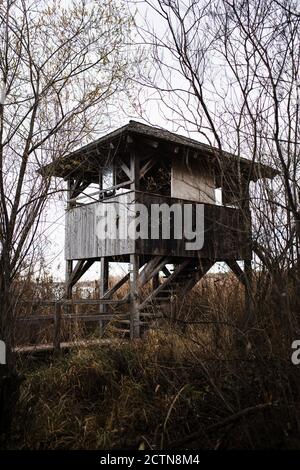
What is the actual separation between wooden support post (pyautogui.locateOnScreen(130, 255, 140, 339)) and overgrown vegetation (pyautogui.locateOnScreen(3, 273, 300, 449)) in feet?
8.61

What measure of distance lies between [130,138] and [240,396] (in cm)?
699

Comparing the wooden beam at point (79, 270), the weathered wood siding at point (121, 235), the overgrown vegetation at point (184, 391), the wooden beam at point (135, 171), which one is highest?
the wooden beam at point (135, 171)

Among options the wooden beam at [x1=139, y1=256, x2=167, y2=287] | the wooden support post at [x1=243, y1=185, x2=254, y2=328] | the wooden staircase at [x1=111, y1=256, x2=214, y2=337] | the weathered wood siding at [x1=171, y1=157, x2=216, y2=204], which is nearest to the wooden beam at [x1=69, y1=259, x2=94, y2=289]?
the wooden staircase at [x1=111, y1=256, x2=214, y2=337]

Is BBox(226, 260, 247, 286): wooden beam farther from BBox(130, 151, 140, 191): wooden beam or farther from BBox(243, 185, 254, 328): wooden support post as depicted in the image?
BBox(130, 151, 140, 191): wooden beam

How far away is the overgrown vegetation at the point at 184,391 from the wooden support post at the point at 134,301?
8.61ft

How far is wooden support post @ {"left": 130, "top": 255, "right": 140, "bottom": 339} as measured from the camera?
28.9 ft

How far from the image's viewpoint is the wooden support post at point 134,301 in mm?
8809

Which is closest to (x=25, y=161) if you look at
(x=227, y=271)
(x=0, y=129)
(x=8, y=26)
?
(x=0, y=129)

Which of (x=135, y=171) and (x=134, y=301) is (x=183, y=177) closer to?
(x=135, y=171)

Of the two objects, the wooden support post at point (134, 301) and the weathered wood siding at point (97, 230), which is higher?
the weathered wood siding at point (97, 230)

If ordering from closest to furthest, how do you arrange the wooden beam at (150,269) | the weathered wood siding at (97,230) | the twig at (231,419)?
the twig at (231,419) → the weathered wood siding at (97,230) → the wooden beam at (150,269)

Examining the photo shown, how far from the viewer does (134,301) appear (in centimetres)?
905

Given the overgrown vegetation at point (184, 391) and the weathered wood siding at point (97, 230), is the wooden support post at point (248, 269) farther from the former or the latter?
the weathered wood siding at point (97, 230)

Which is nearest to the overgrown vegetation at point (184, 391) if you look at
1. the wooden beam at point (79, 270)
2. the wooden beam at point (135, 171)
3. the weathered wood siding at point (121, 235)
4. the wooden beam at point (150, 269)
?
the wooden beam at point (150, 269)
